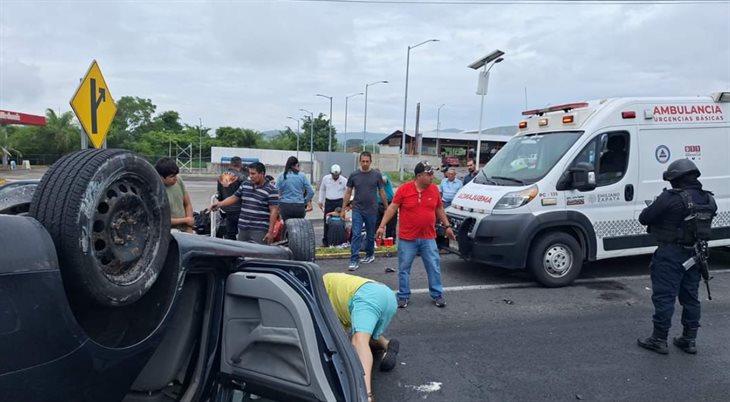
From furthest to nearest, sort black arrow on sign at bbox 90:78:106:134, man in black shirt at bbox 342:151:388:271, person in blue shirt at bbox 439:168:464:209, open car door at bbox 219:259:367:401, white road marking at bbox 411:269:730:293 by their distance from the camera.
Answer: person in blue shirt at bbox 439:168:464:209 < man in black shirt at bbox 342:151:388:271 < black arrow on sign at bbox 90:78:106:134 < white road marking at bbox 411:269:730:293 < open car door at bbox 219:259:367:401

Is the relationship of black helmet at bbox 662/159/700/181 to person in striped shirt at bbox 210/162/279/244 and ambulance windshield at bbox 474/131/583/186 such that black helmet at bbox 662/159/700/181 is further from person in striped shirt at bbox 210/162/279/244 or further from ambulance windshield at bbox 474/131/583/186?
person in striped shirt at bbox 210/162/279/244

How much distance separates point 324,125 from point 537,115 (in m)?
68.5

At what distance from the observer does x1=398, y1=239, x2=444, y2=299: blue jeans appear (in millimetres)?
5379

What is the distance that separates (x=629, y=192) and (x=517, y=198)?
1587 mm

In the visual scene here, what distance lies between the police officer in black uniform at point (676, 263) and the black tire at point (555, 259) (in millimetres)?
1702

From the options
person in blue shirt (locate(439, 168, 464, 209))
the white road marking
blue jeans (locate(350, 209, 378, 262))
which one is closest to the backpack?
the white road marking

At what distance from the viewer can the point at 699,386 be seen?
362 centimetres

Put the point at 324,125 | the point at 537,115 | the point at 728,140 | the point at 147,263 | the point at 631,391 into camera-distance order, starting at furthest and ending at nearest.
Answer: the point at 324,125
the point at 537,115
the point at 728,140
the point at 631,391
the point at 147,263

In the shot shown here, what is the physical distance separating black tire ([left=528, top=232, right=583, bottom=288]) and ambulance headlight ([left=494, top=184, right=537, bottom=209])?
54 cm

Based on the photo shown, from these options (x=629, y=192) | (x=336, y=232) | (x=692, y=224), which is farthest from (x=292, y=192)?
(x=692, y=224)

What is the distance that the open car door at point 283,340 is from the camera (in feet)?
6.57

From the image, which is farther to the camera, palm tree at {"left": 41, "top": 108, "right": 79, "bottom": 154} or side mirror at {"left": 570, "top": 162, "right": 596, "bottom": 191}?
palm tree at {"left": 41, "top": 108, "right": 79, "bottom": 154}

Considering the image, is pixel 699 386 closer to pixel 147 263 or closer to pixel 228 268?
pixel 228 268

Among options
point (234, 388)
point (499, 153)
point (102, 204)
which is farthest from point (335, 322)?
point (499, 153)
